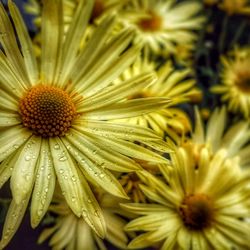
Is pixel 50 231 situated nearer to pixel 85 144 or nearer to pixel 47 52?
pixel 85 144

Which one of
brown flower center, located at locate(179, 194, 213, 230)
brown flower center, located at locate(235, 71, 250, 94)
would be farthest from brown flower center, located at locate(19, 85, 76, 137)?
brown flower center, located at locate(235, 71, 250, 94)

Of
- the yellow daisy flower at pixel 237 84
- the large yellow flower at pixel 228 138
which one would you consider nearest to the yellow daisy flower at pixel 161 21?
the yellow daisy flower at pixel 237 84

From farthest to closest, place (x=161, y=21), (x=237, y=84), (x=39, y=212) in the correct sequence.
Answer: (x=161, y=21)
(x=237, y=84)
(x=39, y=212)

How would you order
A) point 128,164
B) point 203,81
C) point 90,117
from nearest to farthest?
point 128,164 < point 90,117 < point 203,81

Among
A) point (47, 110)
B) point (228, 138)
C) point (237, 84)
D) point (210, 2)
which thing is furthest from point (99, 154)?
point (210, 2)

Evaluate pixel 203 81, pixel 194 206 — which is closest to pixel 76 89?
pixel 194 206

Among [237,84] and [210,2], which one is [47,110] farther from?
[210,2]

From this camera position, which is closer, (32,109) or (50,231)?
(32,109)
